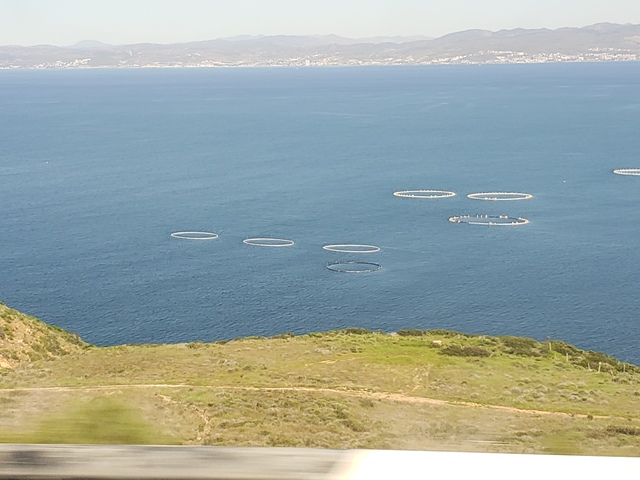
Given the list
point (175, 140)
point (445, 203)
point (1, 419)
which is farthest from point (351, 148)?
point (1, 419)

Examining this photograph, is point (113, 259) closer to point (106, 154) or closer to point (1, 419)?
point (106, 154)

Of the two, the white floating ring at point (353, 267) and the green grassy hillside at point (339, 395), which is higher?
the green grassy hillside at point (339, 395)

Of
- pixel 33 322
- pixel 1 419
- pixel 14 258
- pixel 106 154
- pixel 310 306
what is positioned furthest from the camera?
pixel 106 154

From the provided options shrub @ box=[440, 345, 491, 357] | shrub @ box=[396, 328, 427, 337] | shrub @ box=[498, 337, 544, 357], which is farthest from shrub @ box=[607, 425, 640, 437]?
shrub @ box=[396, 328, 427, 337]

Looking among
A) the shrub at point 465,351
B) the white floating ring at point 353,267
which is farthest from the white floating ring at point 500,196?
the shrub at point 465,351

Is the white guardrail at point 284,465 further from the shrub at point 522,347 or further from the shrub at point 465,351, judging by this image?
the shrub at point 522,347

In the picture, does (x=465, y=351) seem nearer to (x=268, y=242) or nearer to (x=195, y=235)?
(x=268, y=242)

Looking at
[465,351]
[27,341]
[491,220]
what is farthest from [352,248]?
[27,341]
